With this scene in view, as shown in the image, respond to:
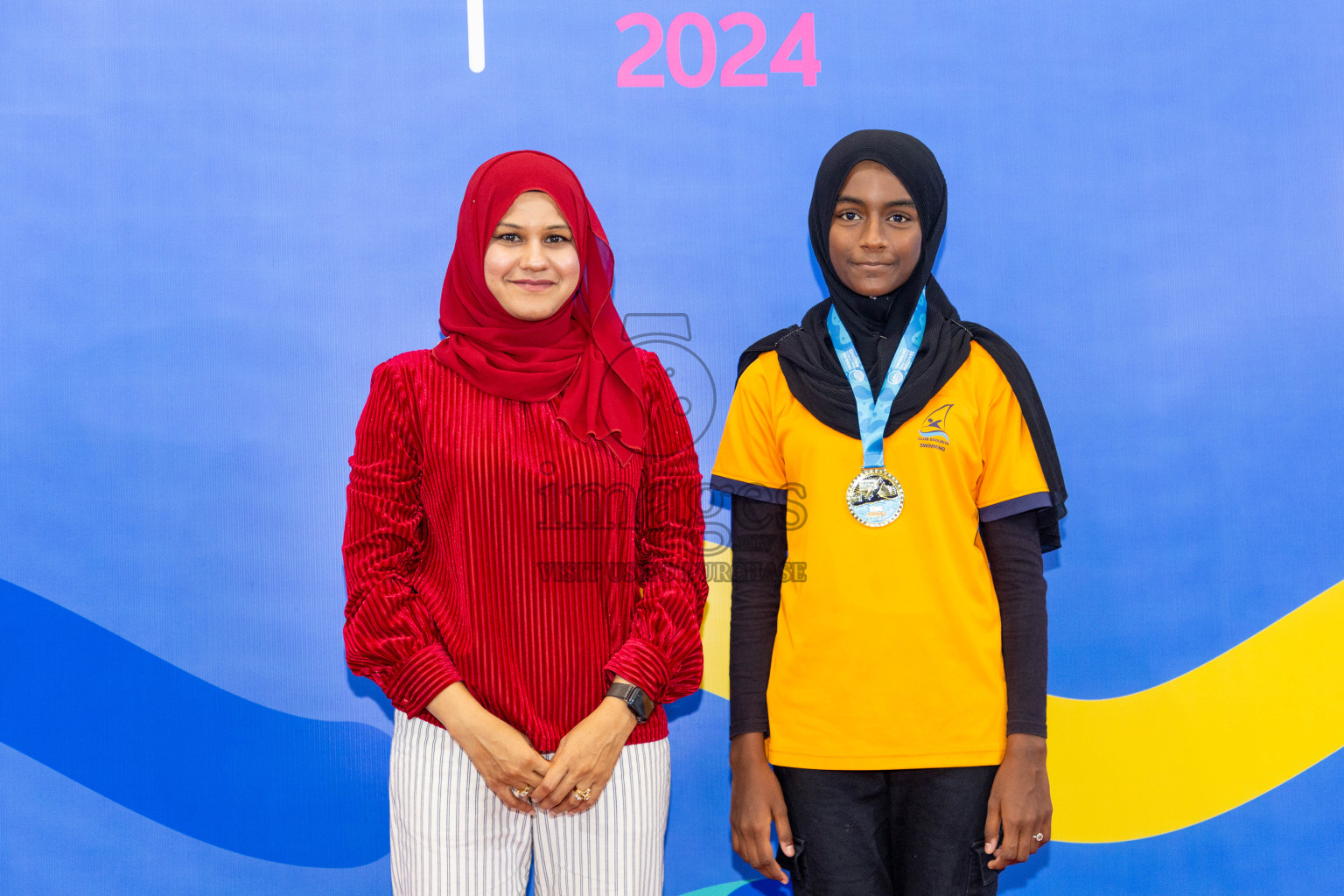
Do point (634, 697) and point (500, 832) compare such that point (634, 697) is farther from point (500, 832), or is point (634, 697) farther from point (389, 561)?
point (389, 561)

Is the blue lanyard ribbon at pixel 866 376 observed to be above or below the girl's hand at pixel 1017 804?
above

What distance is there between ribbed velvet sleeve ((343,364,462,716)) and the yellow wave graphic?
821 millimetres

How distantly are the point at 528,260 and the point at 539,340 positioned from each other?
0.44ft

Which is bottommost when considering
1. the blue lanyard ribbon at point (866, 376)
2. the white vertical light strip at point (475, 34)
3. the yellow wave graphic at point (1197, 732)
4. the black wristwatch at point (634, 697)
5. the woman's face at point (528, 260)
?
the yellow wave graphic at point (1197, 732)

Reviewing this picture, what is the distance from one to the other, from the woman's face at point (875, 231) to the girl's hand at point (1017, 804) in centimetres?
82

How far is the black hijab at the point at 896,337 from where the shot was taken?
167 cm

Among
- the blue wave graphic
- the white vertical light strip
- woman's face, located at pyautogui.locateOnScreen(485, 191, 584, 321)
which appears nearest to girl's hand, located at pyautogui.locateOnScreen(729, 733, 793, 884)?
woman's face, located at pyautogui.locateOnScreen(485, 191, 584, 321)

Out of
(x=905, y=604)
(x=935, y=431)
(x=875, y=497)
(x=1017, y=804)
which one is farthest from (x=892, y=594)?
(x=1017, y=804)

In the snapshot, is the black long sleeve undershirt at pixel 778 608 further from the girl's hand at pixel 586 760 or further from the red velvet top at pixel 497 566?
the girl's hand at pixel 586 760

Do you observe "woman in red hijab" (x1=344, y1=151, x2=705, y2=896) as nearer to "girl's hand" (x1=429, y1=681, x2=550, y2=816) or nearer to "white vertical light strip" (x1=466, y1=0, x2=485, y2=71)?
"girl's hand" (x1=429, y1=681, x2=550, y2=816)

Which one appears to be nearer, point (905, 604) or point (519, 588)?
point (519, 588)

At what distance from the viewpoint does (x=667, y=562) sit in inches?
61.4

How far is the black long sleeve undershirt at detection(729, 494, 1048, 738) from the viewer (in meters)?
1.62

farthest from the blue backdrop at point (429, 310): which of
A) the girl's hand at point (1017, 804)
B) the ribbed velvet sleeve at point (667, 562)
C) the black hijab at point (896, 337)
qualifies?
the girl's hand at point (1017, 804)
